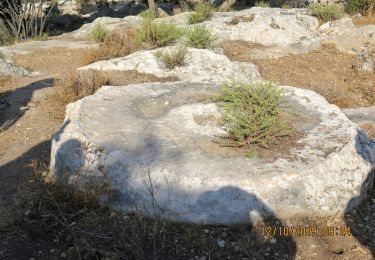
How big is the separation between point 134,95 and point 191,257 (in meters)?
3.19

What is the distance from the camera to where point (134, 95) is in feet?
20.4

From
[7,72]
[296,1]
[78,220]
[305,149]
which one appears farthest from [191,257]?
[296,1]

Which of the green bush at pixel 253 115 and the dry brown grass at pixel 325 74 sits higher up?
the green bush at pixel 253 115

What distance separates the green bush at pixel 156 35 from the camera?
33.8ft

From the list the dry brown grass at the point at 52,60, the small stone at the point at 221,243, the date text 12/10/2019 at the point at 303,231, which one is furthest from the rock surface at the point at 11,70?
the date text 12/10/2019 at the point at 303,231

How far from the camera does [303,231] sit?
397cm

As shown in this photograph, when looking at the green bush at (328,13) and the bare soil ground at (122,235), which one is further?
the green bush at (328,13)

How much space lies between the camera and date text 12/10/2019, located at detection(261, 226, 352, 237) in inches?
154

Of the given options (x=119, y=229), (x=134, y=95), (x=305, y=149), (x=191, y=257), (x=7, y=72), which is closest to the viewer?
(x=191, y=257)

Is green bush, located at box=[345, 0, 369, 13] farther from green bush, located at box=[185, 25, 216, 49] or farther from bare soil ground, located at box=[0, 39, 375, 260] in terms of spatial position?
bare soil ground, located at box=[0, 39, 375, 260]

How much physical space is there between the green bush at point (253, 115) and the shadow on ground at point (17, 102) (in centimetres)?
373

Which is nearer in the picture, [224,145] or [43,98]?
[224,145]

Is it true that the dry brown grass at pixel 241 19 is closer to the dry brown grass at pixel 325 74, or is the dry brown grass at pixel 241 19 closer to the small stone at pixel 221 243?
the dry brown grass at pixel 325 74

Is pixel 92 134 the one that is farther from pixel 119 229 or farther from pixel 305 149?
pixel 305 149
